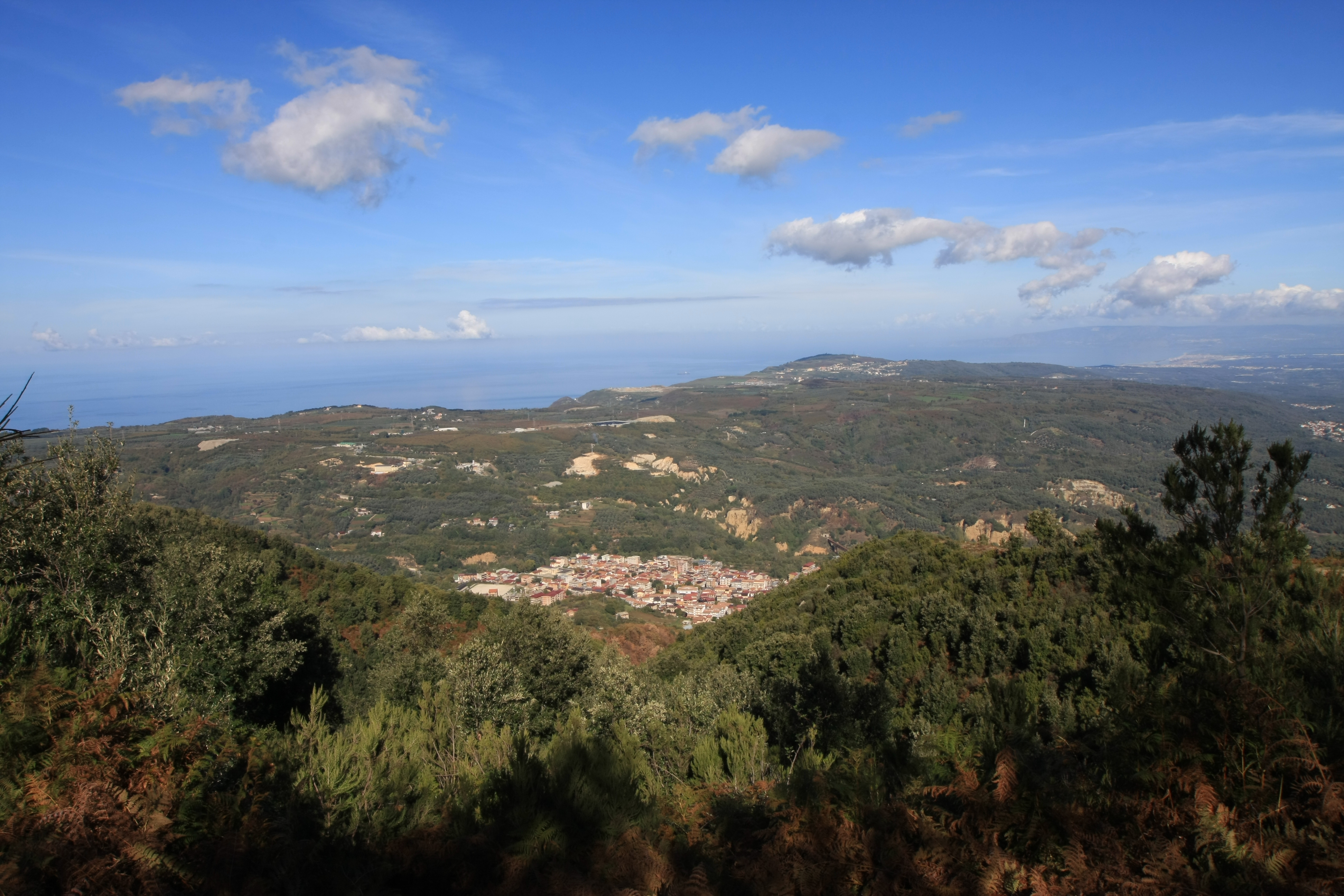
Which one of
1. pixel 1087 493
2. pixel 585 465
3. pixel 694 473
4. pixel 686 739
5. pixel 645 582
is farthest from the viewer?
pixel 694 473

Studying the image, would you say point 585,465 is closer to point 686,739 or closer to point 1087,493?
point 1087,493

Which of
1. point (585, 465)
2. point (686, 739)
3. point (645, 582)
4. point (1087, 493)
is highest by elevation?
point (686, 739)

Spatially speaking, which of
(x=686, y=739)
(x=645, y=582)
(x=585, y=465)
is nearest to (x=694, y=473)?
(x=585, y=465)

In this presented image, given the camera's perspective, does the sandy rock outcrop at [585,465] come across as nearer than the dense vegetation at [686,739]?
No

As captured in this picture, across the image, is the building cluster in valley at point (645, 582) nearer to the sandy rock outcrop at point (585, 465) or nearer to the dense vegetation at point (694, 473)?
the dense vegetation at point (694, 473)

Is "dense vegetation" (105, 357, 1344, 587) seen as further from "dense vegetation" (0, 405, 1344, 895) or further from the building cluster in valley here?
"dense vegetation" (0, 405, 1344, 895)

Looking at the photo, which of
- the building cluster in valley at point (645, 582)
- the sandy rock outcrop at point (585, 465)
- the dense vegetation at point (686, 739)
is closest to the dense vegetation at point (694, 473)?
the sandy rock outcrop at point (585, 465)

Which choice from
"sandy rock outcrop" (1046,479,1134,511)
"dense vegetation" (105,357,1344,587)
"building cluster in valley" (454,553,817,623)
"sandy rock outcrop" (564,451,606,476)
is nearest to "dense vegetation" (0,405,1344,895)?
"building cluster in valley" (454,553,817,623)

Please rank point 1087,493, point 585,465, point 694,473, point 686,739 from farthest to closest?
point 694,473 → point 585,465 → point 1087,493 → point 686,739
